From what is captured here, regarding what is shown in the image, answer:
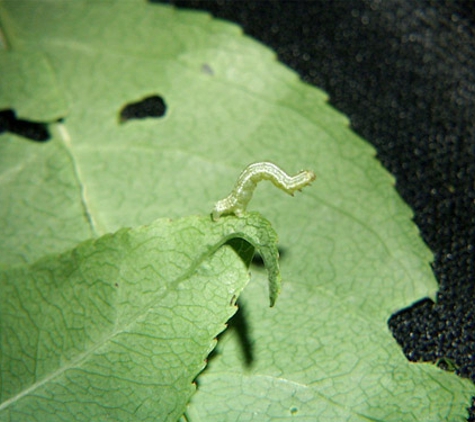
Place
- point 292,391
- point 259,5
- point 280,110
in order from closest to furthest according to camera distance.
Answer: point 292,391
point 280,110
point 259,5

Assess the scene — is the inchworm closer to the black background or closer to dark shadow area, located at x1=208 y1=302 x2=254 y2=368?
dark shadow area, located at x1=208 y1=302 x2=254 y2=368

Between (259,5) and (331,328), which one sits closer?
(331,328)

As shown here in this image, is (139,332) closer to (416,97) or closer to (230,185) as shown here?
(230,185)

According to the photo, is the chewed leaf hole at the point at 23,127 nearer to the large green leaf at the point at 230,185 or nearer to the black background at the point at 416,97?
the large green leaf at the point at 230,185

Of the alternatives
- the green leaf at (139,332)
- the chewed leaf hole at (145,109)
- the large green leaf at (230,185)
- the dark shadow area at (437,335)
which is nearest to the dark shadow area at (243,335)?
the large green leaf at (230,185)

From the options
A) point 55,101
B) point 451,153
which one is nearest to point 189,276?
point 55,101

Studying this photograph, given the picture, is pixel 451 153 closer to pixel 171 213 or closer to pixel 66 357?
pixel 171 213
